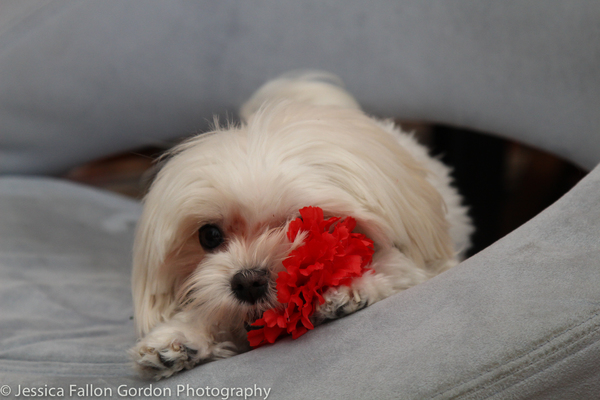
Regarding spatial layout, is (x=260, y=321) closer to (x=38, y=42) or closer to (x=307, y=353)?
(x=307, y=353)

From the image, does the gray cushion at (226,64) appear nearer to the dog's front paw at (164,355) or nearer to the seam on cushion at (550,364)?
the seam on cushion at (550,364)

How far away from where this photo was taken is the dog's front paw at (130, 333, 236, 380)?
2.94ft

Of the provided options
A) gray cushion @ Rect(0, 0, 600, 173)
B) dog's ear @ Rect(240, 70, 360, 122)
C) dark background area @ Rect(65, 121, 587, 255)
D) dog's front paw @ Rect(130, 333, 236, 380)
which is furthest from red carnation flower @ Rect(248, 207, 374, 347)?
dark background area @ Rect(65, 121, 587, 255)

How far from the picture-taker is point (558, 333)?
28.3 inches

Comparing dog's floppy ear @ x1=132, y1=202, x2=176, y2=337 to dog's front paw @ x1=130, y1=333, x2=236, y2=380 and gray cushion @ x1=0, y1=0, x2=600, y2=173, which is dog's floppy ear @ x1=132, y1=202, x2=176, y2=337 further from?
gray cushion @ x1=0, y1=0, x2=600, y2=173

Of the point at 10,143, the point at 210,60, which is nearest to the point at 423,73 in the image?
the point at 210,60

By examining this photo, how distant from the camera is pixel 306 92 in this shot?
159cm

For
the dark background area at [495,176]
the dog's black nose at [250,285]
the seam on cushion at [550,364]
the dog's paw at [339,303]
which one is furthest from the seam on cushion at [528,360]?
the dark background area at [495,176]

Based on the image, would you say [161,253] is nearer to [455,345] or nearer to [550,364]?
[455,345]

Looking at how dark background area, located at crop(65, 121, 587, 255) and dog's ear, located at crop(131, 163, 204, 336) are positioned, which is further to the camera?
dark background area, located at crop(65, 121, 587, 255)

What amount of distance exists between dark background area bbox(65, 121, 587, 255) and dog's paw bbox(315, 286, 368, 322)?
1234mm

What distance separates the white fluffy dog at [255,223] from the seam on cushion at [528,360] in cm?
25

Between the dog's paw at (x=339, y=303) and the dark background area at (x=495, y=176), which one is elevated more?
the dog's paw at (x=339, y=303)

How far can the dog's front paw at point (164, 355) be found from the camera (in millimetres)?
896
